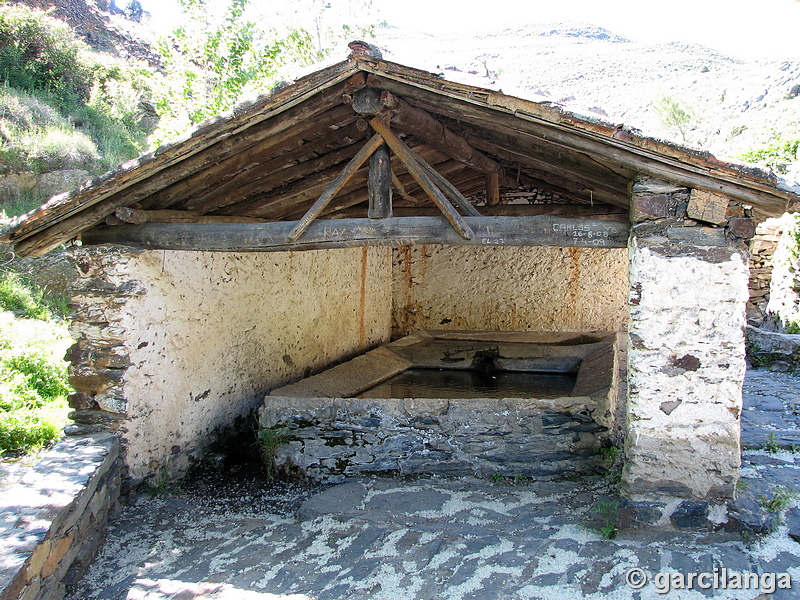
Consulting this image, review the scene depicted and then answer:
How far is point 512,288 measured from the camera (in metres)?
7.00

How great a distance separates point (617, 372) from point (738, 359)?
155 cm

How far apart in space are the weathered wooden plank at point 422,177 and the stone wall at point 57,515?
239cm

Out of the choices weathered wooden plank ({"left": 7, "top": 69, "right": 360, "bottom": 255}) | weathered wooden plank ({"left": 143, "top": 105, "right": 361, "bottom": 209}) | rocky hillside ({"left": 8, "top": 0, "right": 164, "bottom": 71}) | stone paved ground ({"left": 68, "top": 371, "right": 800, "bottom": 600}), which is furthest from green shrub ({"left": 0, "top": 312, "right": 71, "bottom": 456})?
rocky hillside ({"left": 8, "top": 0, "right": 164, "bottom": 71})

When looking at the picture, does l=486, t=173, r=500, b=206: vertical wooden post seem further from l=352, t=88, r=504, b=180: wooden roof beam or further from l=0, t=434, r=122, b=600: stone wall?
l=0, t=434, r=122, b=600: stone wall

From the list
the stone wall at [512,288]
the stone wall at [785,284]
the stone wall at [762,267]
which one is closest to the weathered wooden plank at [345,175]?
the stone wall at [512,288]

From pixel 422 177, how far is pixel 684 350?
165cm

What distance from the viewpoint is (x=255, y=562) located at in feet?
9.57

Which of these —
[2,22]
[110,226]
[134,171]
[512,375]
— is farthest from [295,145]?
[2,22]

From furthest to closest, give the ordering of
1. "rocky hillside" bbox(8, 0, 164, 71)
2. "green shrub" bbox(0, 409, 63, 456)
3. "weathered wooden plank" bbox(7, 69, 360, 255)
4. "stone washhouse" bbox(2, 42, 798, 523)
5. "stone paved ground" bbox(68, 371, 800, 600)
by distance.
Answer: "rocky hillside" bbox(8, 0, 164, 71) → "green shrub" bbox(0, 409, 63, 456) → "weathered wooden plank" bbox(7, 69, 360, 255) → "stone washhouse" bbox(2, 42, 798, 523) → "stone paved ground" bbox(68, 371, 800, 600)

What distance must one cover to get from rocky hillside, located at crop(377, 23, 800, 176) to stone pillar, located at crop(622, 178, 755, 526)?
0.53 m

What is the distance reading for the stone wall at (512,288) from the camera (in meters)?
6.83

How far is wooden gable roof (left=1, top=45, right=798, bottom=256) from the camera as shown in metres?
2.68

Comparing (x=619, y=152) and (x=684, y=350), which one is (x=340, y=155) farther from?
(x=684, y=350)

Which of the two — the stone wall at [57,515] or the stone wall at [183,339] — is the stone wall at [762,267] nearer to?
the stone wall at [183,339]
